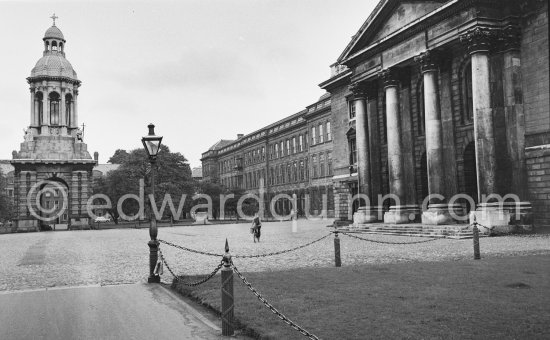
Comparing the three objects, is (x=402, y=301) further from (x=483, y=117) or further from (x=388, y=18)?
(x=388, y=18)

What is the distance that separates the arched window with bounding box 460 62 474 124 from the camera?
26.6 m

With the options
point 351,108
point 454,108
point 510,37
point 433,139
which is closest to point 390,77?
point 454,108

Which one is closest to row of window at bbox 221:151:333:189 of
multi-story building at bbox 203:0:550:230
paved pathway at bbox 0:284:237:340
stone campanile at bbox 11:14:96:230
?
stone campanile at bbox 11:14:96:230

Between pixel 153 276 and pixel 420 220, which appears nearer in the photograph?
pixel 153 276

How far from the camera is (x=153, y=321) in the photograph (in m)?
7.87

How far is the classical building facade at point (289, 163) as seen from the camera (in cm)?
6625

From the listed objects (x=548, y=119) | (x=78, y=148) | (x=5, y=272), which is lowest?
(x=5, y=272)

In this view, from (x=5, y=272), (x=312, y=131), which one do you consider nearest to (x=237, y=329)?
(x=5, y=272)

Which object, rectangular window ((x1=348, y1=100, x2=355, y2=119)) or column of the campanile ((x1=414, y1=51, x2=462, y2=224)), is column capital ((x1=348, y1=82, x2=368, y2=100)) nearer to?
rectangular window ((x1=348, y1=100, x2=355, y2=119))

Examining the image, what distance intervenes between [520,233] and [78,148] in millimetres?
55591

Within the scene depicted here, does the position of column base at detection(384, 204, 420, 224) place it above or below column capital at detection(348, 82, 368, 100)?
below

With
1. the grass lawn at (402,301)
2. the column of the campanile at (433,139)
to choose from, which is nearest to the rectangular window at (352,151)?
the column of the campanile at (433,139)

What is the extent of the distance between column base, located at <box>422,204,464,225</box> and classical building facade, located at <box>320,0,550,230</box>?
5 centimetres

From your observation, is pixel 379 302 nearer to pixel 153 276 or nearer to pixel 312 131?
pixel 153 276
